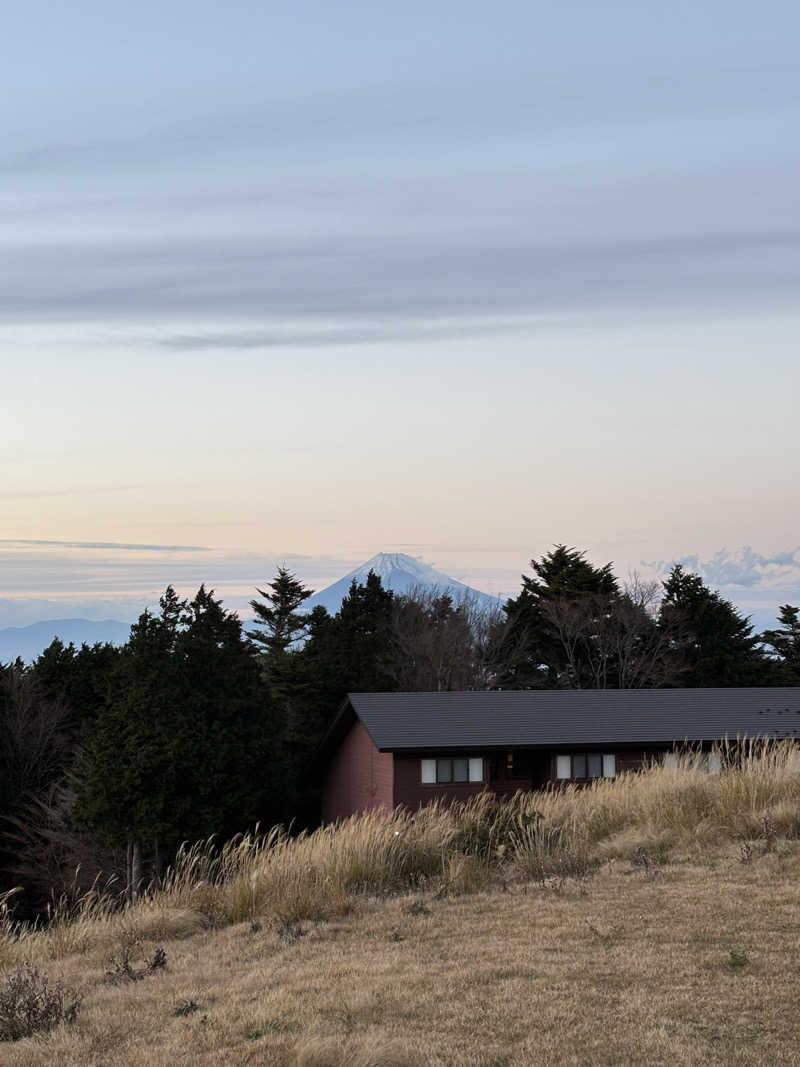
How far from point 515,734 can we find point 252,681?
448 inches

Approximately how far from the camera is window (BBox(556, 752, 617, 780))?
41219mm

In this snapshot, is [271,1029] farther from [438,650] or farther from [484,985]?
[438,650]

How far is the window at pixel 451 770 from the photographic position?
40.1m

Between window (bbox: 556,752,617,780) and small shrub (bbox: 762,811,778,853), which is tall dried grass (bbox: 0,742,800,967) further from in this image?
window (bbox: 556,752,617,780)

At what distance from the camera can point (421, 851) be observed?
11.2 metres

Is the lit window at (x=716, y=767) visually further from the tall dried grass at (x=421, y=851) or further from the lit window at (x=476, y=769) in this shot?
the lit window at (x=476, y=769)

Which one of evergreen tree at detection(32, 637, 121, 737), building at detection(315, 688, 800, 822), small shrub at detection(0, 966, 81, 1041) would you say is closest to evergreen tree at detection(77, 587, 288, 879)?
building at detection(315, 688, 800, 822)

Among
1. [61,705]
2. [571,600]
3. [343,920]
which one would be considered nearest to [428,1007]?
[343,920]

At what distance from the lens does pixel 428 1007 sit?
6.57 meters

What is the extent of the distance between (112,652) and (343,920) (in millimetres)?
50061

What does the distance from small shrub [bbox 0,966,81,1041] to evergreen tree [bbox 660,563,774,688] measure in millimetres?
60800

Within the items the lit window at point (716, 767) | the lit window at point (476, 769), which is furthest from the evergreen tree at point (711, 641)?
the lit window at point (716, 767)

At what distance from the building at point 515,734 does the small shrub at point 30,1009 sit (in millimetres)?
31475

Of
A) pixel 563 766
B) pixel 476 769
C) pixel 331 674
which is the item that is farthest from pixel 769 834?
pixel 331 674
